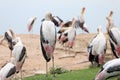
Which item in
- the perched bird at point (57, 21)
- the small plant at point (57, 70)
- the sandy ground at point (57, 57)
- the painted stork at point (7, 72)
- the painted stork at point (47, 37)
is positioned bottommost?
the sandy ground at point (57, 57)

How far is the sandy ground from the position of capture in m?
15.8

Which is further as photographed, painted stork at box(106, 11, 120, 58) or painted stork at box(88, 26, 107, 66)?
painted stork at box(88, 26, 107, 66)

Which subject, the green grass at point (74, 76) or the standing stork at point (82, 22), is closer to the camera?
the green grass at point (74, 76)

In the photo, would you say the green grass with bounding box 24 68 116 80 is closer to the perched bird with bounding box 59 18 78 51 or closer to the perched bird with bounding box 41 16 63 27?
the perched bird with bounding box 59 18 78 51

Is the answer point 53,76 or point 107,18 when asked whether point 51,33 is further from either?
point 107,18

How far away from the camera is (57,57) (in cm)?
1761

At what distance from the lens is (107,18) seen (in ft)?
53.7

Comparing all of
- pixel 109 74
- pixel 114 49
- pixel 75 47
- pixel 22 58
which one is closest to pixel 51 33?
pixel 22 58

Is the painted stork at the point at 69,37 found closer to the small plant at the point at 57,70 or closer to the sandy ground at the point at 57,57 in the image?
the sandy ground at the point at 57,57

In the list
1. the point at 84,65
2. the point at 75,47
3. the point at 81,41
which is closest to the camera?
the point at 84,65

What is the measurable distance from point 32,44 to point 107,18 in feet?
16.4

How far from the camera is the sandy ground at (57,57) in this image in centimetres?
1580

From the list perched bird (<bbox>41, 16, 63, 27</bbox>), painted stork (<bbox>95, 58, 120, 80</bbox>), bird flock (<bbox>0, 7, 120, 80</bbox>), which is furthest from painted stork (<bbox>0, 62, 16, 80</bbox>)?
perched bird (<bbox>41, 16, 63, 27</bbox>)

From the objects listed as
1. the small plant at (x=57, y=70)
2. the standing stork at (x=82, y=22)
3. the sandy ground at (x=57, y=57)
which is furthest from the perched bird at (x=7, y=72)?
the standing stork at (x=82, y=22)
